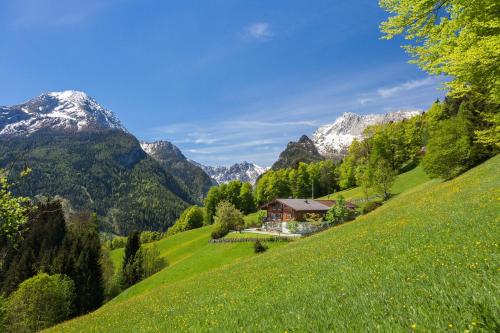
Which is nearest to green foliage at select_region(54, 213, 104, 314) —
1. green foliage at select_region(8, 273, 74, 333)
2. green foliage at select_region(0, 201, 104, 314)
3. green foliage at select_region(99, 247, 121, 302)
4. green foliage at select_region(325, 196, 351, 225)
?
green foliage at select_region(0, 201, 104, 314)

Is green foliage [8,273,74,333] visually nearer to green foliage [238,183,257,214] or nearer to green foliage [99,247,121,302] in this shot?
green foliage [99,247,121,302]

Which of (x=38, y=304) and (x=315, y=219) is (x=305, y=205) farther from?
(x=38, y=304)

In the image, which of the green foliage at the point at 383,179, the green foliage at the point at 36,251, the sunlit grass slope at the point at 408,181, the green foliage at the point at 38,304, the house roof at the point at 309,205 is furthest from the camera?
the house roof at the point at 309,205

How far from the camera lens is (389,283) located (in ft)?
31.2

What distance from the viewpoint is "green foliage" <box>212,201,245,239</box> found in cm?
8869

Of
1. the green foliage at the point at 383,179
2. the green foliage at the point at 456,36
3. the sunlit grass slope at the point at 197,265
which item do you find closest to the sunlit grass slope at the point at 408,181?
the green foliage at the point at 383,179

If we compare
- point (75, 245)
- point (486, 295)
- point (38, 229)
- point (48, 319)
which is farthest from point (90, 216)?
point (486, 295)

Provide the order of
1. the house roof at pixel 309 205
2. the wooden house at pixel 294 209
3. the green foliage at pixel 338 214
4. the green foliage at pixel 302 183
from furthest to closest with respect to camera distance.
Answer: the green foliage at pixel 302 183 → the house roof at pixel 309 205 → the wooden house at pixel 294 209 → the green foliage at pixel 338 214

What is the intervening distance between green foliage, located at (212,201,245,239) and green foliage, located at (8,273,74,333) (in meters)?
44.1

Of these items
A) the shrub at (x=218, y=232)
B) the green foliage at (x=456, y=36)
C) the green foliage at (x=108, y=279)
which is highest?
the green foliage at (x=456, y=36)

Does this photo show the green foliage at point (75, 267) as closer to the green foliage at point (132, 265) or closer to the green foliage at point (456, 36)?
the green foliage at point (132, 265)

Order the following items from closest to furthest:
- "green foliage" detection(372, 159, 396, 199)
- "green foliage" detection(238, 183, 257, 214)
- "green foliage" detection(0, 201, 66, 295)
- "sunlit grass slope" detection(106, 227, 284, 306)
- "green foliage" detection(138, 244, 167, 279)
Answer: "sunlit grass slope" detection(106, 227, 284, 306) < "green foliage" detection(0, 201, 66, 295) < "green foliage" detection(372, 159, 396, 199) < "green foliage" detection(138, 244, 167, 279) < "green foliage" detection(238, 183, 257, 214)

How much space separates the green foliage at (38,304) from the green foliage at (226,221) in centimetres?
4408

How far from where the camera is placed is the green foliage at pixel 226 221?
291 feet
